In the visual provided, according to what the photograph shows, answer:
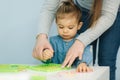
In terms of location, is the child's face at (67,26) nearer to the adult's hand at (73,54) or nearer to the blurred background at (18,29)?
the adult's hand at (73,54)

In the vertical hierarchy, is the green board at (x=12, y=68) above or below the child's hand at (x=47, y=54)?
below

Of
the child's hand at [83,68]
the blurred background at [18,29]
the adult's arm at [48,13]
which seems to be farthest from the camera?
the blurred background at [18,29]

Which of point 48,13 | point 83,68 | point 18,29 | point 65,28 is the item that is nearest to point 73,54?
point 83,68

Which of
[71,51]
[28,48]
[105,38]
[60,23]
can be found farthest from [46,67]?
[28,48]

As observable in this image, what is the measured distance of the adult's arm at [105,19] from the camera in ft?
3.68

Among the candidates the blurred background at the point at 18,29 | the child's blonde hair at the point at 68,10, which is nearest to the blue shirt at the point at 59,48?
the child's blonde hair at the point at 68,10

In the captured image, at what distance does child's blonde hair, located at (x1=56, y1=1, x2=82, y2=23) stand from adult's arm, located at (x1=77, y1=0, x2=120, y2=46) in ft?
0.37

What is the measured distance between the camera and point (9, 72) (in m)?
1.00

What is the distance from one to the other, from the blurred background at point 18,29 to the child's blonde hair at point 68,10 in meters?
A: 0.41

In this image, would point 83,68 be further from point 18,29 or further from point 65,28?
point 18,29

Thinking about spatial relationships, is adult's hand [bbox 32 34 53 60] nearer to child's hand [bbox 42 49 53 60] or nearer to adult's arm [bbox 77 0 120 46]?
child's hand [bbox 42 49 53 60]

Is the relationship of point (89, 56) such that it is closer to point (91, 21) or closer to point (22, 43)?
point (91, 21)

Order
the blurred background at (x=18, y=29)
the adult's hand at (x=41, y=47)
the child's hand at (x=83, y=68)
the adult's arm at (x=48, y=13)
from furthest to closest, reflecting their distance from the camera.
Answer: the blurred background at (x=18, y=29), the adult's arm at (x=48, y=13), the adult's hand at (x=41, y=47), the child's hand at (x=83, y=68)

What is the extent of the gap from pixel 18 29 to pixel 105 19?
0.69 metres
